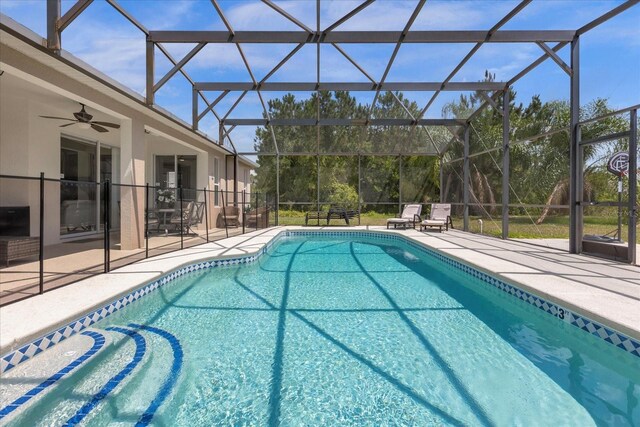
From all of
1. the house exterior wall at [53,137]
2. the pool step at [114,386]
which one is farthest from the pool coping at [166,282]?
the house exterior wall at [53,137]

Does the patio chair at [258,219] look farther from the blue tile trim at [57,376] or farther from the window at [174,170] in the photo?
the blue tile trim at [57,376]

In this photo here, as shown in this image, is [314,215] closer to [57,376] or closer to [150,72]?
[150,72]

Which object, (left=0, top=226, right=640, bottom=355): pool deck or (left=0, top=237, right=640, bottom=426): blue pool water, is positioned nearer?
(left=0, top=237, right=640, bottom=426): blue pool water

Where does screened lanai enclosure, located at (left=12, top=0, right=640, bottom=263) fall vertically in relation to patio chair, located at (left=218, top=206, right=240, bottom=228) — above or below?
above

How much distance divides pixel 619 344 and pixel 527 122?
447 inches

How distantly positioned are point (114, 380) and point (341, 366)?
1635mm

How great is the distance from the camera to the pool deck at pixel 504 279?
111 inches

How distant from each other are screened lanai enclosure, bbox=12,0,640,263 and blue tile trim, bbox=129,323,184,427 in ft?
11.4

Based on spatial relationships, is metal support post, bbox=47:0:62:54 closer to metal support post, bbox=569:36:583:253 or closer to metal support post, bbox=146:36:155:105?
metal support post, bbox=146:36:155:105

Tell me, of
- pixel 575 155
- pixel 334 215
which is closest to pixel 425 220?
pixel 334 215

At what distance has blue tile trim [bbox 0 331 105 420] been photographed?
2113mm

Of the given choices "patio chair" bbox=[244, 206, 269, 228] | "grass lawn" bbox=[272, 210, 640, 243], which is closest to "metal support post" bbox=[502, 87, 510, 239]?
"grass lawn" bbox=[272, 210, 640, 243]

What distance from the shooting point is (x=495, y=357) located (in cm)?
296

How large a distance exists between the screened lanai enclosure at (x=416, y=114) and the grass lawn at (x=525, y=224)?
0.22 ft
